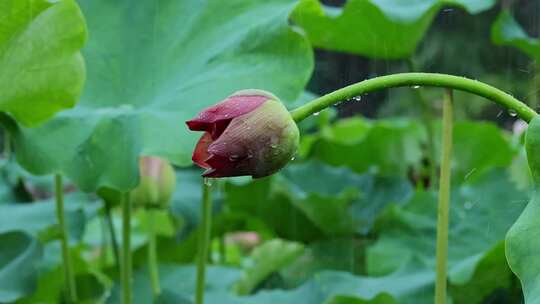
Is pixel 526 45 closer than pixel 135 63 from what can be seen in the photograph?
No

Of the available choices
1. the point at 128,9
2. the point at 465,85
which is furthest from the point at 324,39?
the point at 465,85

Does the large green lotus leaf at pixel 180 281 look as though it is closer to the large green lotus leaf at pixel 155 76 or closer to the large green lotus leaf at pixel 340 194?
the large green lotus leaf at pixel 340 194

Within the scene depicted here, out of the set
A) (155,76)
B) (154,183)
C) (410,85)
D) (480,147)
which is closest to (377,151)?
(480,147)

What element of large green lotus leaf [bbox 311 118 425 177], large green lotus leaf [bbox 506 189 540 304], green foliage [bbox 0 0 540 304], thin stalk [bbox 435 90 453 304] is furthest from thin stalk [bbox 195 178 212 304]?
large green lotus leaf [bbox 311 118 425 177]

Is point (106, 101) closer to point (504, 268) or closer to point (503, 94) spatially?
point (504, 268)

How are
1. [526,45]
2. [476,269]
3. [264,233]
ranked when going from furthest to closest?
[264,233]
[526,45]
[476,269]

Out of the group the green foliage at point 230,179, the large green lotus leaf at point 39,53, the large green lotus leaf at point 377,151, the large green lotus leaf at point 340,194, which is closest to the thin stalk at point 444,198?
the green foliage at point 230,179

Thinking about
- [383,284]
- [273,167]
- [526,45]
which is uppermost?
[273,167]

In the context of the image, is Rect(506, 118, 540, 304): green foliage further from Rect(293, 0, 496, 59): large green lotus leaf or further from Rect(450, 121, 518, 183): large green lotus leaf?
Rect(450, 121, 518, 183): large green lotus leaf
